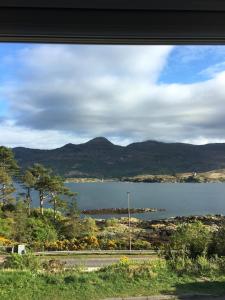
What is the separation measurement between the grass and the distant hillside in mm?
353

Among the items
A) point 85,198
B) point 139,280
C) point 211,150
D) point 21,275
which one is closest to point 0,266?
point 21,275

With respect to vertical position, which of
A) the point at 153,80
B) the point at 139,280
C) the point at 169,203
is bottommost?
the point at 139,280

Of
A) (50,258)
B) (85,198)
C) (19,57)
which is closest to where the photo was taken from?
(19,57)

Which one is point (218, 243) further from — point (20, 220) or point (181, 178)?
point (20, 220)

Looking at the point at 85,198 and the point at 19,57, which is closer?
the point at 19,57

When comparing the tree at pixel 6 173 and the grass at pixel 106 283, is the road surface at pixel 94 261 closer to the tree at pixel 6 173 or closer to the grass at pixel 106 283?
the grass at pixel 106 283

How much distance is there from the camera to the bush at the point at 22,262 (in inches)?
50.5

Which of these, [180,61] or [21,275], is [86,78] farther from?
[21,275]

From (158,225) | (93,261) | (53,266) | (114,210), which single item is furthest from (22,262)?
(158,225)

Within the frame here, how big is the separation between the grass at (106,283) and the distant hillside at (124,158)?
1.16 ft

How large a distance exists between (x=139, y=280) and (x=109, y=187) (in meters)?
0.37

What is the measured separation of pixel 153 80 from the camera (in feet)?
3.91

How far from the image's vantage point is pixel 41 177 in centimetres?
120

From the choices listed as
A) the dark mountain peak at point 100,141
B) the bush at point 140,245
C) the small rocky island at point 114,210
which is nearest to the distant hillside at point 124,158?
the dark mountain peak at point 100,141
